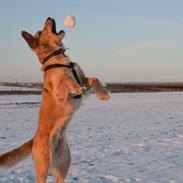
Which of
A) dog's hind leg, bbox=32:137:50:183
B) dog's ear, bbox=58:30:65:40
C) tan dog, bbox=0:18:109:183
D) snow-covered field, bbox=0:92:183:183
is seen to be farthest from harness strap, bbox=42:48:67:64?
dog's hind leg, bbox=32:137:50:183

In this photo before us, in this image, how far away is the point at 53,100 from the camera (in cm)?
423

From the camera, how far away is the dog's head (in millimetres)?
A: 4516

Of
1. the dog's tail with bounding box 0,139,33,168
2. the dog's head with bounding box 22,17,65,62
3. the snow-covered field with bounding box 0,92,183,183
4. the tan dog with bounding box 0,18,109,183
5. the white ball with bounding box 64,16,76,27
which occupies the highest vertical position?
the white ball with bounding box 64,16,76,27

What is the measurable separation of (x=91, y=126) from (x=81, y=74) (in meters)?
8.26

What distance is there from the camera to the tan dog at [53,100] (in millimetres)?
4164

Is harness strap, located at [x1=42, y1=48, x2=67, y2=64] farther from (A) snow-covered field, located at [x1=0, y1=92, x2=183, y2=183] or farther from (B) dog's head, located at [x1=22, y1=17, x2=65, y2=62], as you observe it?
(A) snow-covered field, located at [x1=0, y1=92, x2=183, y2=183]

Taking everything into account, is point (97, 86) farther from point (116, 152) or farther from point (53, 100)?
point (116, 152)

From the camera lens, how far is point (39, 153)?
13.7 ft

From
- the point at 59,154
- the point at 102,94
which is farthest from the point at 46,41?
the point at 59,154

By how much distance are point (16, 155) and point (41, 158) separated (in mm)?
463

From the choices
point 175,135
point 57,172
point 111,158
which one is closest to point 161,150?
point 111,158

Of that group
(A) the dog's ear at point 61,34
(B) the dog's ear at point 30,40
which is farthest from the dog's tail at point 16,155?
(A) the dog's ear at point 61,34

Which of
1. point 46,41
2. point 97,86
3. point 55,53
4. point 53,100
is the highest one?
point 46,41

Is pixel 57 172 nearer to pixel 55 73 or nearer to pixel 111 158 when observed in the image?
pixel 55 73
